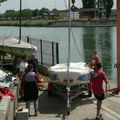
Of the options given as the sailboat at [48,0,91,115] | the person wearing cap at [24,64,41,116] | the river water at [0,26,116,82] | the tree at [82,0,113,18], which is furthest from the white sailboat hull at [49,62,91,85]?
the tree at [82,0,113,18]

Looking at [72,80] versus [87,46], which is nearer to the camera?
[72,80]

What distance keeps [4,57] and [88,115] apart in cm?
1400

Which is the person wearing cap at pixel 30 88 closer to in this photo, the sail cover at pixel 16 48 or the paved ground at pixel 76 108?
the paved ground at pixel 76 108

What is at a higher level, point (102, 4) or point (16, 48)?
point (102, 4)

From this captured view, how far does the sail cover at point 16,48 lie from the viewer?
77.0ft

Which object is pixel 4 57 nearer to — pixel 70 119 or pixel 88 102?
pixel 88 102

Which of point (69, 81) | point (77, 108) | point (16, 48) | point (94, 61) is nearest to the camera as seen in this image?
point (77, 108)

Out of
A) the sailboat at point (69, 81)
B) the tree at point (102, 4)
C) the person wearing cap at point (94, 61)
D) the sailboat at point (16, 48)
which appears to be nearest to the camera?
the sailboat at point (69, 81)

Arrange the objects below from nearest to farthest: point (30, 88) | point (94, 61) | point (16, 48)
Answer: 1. point (30, 88)
2. point (94, 61)
3. point (16, 48)

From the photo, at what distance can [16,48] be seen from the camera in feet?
78.6

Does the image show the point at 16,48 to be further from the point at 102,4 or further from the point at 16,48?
the point at 102,4

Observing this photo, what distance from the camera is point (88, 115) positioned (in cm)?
1284

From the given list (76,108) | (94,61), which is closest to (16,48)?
(94,61)

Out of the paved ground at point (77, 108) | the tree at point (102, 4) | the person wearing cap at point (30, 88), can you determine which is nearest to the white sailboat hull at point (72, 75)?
the paved ground at point (77, 108)
